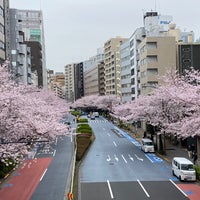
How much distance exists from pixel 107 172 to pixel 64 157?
1015 cm

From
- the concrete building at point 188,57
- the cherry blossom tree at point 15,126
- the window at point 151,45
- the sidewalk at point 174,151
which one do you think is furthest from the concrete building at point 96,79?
the cherry blossom tree at point 15,126

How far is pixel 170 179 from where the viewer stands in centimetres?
2966

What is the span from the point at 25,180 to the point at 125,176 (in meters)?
8.08

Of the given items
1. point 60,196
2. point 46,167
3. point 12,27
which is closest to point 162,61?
point 12,27

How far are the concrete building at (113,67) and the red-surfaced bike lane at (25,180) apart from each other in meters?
85.8

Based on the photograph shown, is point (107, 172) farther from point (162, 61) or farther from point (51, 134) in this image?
point (162, 61)

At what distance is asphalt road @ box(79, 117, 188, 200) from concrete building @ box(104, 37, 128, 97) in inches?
3093

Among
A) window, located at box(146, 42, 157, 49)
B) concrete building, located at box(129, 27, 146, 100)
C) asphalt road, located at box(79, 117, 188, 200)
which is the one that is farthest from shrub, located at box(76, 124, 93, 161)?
concrete building, located at box(129, 27, 146, 100)

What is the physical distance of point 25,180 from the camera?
3062 centimetres

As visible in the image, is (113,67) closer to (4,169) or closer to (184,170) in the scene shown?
(4,169)

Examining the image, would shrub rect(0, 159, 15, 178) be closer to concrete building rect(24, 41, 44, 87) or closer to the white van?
the white van

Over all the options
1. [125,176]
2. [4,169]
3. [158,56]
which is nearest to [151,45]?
[158,56]

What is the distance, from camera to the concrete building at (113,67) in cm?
12625

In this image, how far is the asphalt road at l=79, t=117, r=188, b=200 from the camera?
2492 cm
